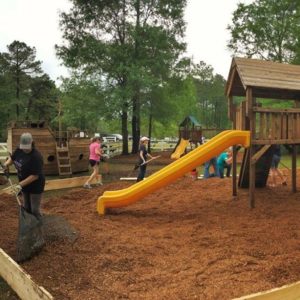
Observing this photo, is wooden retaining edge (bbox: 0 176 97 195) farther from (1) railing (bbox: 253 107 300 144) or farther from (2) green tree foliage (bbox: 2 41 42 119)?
(2) green tree foliage (bbox: 2 41 42 119)

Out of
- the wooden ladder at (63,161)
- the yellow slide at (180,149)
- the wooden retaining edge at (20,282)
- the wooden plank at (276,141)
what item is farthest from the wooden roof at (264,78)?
the yellow slide at (180,149)

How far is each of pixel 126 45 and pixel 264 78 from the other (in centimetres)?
1956

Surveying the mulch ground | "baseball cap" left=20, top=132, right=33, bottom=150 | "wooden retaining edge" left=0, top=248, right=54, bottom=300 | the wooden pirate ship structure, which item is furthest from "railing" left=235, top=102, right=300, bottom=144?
the wooden pirate ship structure

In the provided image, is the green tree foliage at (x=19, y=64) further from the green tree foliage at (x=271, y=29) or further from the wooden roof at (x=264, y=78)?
the wooden roof at (x=264, y=78)

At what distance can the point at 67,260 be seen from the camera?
5.76 meters

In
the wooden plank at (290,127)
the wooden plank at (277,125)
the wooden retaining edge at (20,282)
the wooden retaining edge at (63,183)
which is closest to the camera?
the wooden retaining edge at (20,282)

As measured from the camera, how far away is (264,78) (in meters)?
9.46

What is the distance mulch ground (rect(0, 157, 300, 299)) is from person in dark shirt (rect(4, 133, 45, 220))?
0.75 m

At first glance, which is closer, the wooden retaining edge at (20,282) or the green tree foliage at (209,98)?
the wooden retaining edge at (20,282)

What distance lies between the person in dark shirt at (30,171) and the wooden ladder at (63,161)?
34.6 feet

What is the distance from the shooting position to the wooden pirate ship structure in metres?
16.7

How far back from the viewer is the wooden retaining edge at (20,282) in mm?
4112

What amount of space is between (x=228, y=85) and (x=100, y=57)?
17916 millimetres

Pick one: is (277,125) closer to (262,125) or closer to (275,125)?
(275,125)
